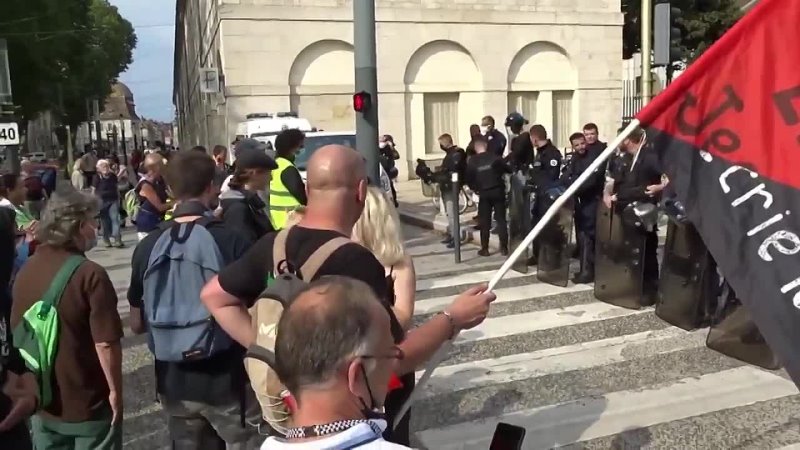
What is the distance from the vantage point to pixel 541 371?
604 cm

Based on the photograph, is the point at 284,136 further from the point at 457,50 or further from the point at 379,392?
the point at 457,50

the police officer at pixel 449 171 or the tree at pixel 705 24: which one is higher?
the tree at pixel 705 24

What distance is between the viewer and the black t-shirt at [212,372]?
3.43m

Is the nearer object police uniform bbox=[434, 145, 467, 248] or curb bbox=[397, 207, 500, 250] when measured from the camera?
curb bbox=[397, 207, 500, 250]

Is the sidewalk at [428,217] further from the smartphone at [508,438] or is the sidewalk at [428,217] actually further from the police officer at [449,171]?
the smartphone at [508,438]

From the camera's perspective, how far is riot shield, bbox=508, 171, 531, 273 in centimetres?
950

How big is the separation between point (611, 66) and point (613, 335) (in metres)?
22.0

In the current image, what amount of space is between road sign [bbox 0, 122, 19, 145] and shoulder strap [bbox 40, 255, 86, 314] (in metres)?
9.97

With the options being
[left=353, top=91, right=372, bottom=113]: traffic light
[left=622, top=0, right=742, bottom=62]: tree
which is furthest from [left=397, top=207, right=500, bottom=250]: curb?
[left=622, top=0, right=742, bottom=62]: tree

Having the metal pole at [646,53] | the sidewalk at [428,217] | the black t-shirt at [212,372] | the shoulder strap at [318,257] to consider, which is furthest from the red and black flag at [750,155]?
the metal pole at [646,53]

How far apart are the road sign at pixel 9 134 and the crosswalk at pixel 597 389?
7.69 m

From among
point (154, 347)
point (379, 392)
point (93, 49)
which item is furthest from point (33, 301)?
point (93, 49)

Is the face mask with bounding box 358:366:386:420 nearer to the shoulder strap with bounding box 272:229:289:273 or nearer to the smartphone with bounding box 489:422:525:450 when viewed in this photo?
the smartphone with bounding box 489:422:525:450

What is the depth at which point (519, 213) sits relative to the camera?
9.64 metres
